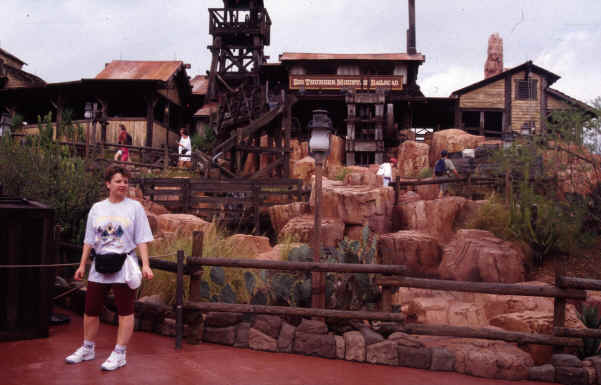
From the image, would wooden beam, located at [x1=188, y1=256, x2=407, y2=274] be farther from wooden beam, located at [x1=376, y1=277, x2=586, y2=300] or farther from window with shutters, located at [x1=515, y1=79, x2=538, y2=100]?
window with shutters, located at [x1=515, y1=79, x2=538, y2=100]

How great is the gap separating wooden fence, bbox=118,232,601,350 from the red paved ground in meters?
0.44

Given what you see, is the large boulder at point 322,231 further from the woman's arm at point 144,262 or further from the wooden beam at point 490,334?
the woman's arm at point 144,262

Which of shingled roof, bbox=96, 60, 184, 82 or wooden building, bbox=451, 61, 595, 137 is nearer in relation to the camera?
shingled roof, bbox=96, 60, 184, 82

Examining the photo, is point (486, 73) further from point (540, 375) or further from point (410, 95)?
point (540, 375)

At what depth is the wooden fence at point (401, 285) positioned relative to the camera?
498 centimetres

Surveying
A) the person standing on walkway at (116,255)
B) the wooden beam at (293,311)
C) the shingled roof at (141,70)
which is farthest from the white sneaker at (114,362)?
the shingled roof at (141,70)

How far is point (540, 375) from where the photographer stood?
4836mm

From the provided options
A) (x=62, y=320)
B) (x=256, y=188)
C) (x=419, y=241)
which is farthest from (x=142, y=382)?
(x=256, y=188)

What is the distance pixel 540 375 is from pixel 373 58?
73.6 feet

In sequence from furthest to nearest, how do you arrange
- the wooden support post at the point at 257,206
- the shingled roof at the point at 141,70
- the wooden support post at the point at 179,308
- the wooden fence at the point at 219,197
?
1. the shingled roof at the point at 141,70
2. the wooden fence at the point at 219,197
3. the wooden support post at the point at 257,206
4. the wooden support post at the point at 179,308

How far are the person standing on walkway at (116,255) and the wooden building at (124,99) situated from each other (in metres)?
17.8

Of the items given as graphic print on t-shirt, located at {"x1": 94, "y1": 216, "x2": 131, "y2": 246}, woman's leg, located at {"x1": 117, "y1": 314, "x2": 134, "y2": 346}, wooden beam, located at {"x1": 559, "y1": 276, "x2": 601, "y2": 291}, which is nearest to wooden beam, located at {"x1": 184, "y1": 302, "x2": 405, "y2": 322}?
woman's leg, located at {"x1": 117, "y1": 314, "x2": 134, "y2": 346}

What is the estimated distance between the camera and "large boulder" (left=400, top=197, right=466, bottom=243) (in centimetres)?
1177

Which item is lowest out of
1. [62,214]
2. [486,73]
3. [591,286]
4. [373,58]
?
[591,286]
